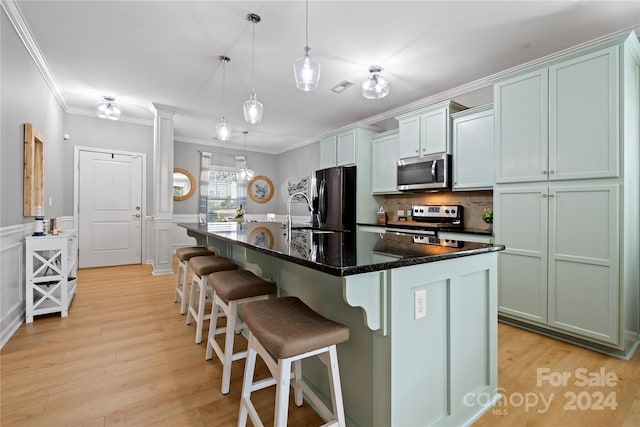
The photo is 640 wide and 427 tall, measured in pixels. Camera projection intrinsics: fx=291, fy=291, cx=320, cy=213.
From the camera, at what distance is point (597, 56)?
2.17 meters

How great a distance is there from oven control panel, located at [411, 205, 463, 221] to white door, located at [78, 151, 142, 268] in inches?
188

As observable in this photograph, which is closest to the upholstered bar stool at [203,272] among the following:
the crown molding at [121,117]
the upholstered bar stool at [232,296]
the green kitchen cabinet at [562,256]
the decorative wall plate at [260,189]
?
the upholstered bar stool at [232,296]

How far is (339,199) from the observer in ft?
14.7

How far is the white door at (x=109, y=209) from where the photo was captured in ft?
15.9

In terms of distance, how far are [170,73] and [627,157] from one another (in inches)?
170

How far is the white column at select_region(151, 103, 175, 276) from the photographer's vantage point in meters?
4.50

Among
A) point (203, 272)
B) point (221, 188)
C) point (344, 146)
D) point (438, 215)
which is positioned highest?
point (344, 146)

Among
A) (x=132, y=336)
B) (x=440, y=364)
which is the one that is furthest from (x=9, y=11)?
(x=440, y=364)

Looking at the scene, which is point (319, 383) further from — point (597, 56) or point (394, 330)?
point (597, 56)

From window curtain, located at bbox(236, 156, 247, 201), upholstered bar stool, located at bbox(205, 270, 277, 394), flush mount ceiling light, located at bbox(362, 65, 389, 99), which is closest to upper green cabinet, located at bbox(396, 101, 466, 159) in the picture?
flush mount ceiling light, located at bbox(362, 65, 389, 99)

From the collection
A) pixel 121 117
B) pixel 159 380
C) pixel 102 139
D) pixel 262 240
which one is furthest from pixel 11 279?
pixel 121 117

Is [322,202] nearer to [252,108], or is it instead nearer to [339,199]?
[339,199]

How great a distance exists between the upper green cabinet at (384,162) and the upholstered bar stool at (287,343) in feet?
10.6

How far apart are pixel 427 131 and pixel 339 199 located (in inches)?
61.6
